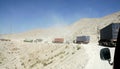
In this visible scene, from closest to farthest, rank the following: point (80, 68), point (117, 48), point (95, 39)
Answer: point (117, 48) → point (80, 68) → point (95, 39)

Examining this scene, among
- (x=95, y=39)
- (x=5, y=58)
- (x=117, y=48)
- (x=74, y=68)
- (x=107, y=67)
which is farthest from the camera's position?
(x=95, y=39)

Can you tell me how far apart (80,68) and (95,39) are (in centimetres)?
6462

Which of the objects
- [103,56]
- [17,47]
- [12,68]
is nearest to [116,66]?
[103,56]

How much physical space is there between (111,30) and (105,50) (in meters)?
28.3

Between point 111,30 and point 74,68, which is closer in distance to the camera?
point 74,68

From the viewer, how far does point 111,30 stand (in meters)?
31.4

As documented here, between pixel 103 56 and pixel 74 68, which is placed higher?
pixel 103 56

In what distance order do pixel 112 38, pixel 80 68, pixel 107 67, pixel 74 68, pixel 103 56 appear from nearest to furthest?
pixel 103 56 → pixel 107 67 → pixel 80 68 → pixel 74 68 → pixel 112 38

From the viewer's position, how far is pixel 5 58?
5031cm

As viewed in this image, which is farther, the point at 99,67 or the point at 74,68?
the point at 74,68

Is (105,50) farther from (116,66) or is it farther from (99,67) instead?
(99,67)

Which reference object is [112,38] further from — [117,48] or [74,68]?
[117,48]

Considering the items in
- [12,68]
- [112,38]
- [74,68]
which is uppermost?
[112,38]

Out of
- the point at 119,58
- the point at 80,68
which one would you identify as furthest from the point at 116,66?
the point at 80,68
